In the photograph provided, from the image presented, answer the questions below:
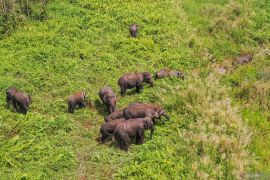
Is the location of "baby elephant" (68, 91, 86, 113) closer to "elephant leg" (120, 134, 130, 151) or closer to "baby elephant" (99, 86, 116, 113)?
"baby elephant" (99, 86, 116, 113)

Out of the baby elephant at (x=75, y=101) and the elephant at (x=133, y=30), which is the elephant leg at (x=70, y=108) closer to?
the baby elephant at (x=75, y=101)

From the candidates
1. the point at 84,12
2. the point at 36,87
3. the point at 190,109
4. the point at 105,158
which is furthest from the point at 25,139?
the point at 84,12

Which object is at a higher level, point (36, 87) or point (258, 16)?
point (258, 16)

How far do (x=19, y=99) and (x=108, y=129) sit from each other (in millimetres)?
3376

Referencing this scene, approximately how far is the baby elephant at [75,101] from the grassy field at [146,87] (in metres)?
0.28

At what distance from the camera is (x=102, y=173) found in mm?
11836

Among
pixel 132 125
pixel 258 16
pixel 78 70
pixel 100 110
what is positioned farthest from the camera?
pixel 258 16

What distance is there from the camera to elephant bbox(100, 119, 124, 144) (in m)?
12.9

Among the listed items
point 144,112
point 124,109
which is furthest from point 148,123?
point 124,109

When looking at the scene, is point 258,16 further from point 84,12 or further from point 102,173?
point 102,173

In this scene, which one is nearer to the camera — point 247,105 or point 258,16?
point 247,105

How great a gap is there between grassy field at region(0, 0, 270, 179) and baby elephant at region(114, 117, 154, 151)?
271mm

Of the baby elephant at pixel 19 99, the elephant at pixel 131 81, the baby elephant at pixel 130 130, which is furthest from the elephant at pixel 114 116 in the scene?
the baby elephant at pixel 19 99

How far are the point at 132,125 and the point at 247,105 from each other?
422cm
